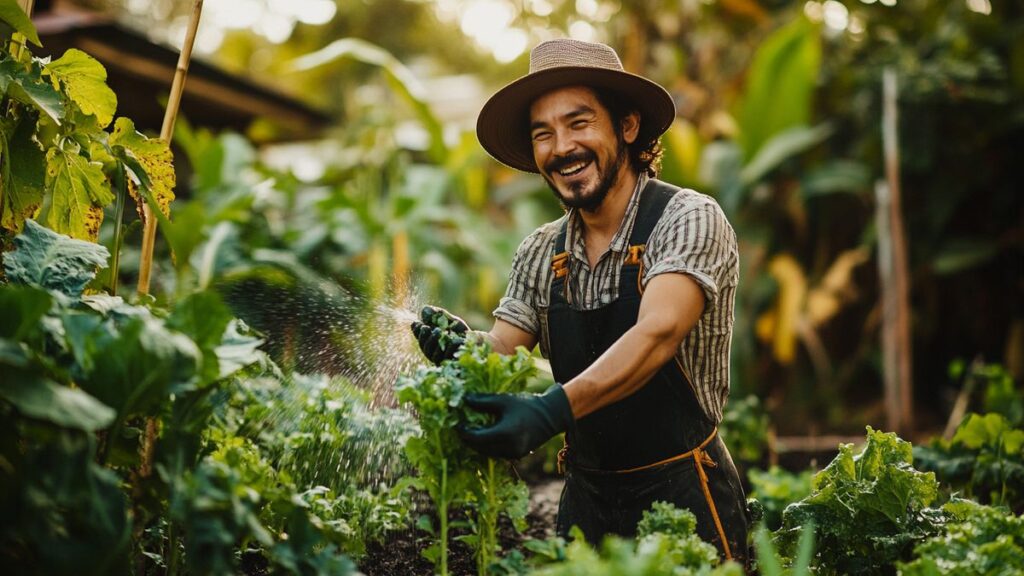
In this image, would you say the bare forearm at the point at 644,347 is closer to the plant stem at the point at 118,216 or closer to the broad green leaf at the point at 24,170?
the plant stem at the point at 118,216

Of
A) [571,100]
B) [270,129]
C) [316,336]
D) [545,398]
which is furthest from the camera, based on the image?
[270,129]

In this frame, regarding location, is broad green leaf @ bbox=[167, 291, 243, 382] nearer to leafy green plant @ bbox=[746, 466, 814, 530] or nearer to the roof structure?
leafy green plant @ bbox=[746, 466, 814, 530]

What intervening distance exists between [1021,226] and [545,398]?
21.8 feet

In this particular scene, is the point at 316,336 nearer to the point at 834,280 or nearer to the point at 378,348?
the point at 378,348

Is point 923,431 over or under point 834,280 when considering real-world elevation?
under

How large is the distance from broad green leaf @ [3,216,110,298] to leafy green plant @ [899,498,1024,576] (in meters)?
1.85

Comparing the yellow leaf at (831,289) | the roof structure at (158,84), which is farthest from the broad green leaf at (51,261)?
the yellow leaf at (831,289)

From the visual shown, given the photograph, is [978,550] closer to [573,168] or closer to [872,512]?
[872,512]

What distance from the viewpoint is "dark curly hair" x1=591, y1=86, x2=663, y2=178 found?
257 cm

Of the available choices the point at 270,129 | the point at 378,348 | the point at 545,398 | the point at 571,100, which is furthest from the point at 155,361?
the point at 270,129

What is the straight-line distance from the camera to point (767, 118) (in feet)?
23.9

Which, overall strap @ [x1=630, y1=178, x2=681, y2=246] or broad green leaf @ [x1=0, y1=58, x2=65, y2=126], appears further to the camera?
overall strap @ [x1=630, y1=178, x2=681, y2=246]

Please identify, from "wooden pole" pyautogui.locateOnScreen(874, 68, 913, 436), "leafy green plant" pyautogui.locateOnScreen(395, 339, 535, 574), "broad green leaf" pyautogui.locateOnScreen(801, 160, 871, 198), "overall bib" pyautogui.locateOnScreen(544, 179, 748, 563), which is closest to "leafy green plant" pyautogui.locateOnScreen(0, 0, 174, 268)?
"leafy green plant" pyautogui.locateOnScreen(395, 339, 535, 574)

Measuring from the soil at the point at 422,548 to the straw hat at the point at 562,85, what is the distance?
3.98ft
